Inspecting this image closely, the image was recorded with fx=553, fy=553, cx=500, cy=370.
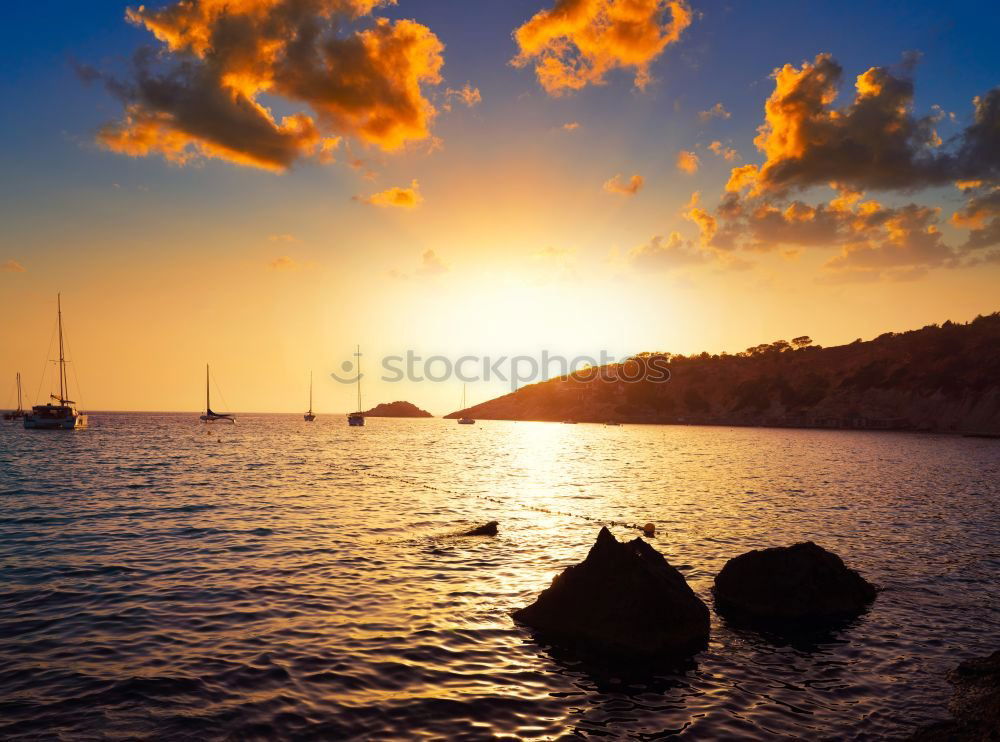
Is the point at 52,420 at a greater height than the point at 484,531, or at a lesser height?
greater

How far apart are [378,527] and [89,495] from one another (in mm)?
22196

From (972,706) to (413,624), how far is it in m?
11.5

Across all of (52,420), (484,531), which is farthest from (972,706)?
(52,420)

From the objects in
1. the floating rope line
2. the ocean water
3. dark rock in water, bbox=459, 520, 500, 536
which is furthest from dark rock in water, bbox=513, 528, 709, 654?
the floating rope line

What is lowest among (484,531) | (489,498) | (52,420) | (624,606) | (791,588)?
(489,498)

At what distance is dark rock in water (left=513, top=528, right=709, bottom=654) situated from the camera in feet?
42.2

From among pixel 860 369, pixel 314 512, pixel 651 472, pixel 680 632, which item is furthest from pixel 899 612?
pixel 860 369

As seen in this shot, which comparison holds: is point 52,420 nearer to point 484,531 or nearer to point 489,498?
point 489,498

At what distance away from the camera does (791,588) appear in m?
15.7

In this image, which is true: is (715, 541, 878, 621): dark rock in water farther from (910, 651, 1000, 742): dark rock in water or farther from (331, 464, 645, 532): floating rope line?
(331, 464, 645, 532): floating rope line

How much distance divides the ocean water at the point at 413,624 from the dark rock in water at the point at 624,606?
0.68 m

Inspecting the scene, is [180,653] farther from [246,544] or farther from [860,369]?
[860,369]

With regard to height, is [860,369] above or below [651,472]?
above

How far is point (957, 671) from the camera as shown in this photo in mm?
11625
